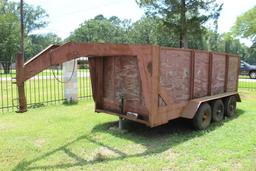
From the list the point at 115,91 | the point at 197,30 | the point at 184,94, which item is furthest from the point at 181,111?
the point at 197,30

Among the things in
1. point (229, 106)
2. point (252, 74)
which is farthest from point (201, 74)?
point (252, 74)

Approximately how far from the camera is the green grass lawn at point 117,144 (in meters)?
4.65

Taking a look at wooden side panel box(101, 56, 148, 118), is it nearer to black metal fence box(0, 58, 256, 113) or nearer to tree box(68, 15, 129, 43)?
black metal fence box(0, 58, 256, 113)

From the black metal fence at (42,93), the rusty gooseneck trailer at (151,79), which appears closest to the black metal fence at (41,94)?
the black metal fence at (42,93)

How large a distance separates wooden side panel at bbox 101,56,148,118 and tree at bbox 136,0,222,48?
315 inches

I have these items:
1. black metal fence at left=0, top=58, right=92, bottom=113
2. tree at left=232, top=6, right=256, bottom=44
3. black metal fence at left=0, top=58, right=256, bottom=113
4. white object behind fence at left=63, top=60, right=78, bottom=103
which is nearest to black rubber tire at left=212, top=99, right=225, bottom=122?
black metal fence at left=0, top=58, right=256, bottom=113

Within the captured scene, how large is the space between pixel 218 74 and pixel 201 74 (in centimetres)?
99

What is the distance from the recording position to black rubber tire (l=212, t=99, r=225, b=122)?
24.1 feet

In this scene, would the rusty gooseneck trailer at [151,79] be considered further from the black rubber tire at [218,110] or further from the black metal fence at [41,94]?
the black metal fence at [41,94]

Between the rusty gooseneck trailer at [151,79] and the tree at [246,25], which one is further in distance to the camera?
the tree at [246,25]

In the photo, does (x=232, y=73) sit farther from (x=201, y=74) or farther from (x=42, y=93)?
(x=42, y=93)

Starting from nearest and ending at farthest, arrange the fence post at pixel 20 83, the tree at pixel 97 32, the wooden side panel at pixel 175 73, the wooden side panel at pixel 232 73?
the fence post at pixel 20 83
the wooden side panel at pixel 175 73
the wooden side panel at pixel 232 73
the tree at pixel 97 32

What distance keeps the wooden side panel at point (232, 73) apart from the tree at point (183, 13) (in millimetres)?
5315

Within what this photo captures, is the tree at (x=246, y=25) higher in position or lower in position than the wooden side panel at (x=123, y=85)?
higher
